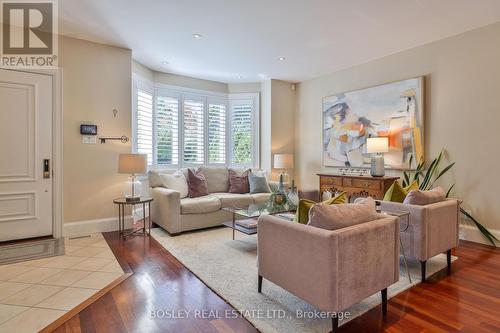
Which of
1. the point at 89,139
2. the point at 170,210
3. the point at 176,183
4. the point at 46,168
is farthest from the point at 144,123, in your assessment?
the point at 170,210

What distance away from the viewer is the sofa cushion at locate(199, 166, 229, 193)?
16.7ft

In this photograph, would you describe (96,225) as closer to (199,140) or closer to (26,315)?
(26,315)

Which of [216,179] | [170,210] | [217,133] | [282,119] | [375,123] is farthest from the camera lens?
[217,133]

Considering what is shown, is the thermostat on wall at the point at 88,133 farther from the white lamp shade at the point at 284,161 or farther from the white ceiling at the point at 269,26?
the white lamp shade at the point at 284,161

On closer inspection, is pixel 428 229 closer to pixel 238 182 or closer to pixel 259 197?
pixel 259 197

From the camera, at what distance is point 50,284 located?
→ 8.17ft

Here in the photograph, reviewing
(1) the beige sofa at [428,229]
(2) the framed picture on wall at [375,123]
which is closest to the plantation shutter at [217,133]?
(2) the framed picture on wall at [375,123]

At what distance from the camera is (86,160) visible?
4012 millimetres

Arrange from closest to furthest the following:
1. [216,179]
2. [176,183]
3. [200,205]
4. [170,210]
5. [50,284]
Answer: [50,284] → [170,210] → [200,205] → [176,183] → [216,179]

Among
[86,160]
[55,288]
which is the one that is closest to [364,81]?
[86,160]

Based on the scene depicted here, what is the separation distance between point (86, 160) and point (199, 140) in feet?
7.66

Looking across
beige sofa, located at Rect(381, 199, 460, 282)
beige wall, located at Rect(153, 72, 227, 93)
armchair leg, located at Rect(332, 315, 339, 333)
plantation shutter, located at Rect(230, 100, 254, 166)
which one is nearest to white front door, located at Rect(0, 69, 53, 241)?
beige wall, located at Rect(153, 72, 227, 93)

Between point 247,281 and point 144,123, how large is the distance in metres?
3.65

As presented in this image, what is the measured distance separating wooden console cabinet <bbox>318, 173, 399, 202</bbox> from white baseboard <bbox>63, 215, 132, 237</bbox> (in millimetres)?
3259
